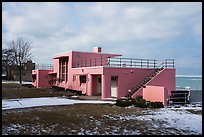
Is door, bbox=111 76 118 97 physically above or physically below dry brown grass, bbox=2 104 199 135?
above

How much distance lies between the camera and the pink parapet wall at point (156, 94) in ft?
68.3

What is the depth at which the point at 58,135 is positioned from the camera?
9320 mm

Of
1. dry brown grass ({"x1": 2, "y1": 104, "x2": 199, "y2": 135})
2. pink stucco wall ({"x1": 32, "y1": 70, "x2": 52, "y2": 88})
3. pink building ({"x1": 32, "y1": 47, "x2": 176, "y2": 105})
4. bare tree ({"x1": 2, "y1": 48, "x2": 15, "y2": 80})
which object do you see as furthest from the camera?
bare tree ({"x1": 2, "y1": 48, "x2": 15, "y2": 80})

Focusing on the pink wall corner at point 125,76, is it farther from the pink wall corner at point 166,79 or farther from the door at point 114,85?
the pink wall corner at point 166,79

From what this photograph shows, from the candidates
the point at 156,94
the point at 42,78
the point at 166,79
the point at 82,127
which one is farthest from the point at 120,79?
the point at 42,78

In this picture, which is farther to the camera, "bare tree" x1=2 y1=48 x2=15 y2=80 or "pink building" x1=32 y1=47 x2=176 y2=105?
"bare tree" x1=2 y1=48 x2=15 y2=80

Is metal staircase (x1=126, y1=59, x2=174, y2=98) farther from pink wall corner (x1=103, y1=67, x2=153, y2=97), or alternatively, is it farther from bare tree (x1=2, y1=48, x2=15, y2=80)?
bare tree (x1=2, y1=48, x2=15, y2=80)

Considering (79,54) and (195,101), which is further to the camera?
(79,54)

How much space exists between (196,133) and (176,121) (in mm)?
2767

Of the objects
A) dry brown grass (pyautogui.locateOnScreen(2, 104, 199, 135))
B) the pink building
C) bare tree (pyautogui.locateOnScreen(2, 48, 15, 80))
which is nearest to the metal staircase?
the pink building

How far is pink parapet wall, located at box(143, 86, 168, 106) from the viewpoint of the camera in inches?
819

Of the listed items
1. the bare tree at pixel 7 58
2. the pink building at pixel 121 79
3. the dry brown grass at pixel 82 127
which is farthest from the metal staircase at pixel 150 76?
the bare tree at pixel 7 58

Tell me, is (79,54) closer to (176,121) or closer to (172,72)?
(172,72)

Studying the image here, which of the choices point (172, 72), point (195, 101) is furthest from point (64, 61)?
point (195, 101)
